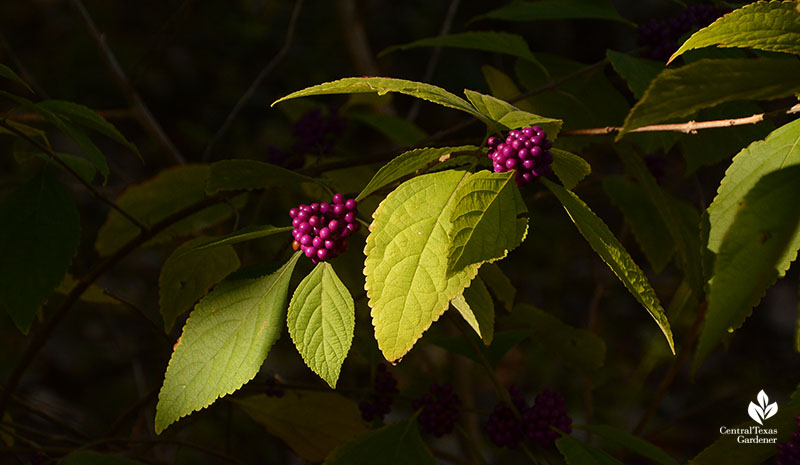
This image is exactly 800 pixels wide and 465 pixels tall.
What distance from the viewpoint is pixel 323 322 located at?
694mm

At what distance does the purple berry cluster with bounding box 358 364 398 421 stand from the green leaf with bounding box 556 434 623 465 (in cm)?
35

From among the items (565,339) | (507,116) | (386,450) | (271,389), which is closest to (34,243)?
(271,389)

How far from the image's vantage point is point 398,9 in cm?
309

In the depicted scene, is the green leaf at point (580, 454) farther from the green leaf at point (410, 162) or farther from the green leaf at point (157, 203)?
the green leaf at point (157, 203)

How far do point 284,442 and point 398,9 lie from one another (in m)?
2.37

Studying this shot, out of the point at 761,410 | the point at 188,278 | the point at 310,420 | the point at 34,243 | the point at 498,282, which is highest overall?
the point at 34,243

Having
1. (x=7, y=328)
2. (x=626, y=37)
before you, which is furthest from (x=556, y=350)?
(x=626, y=37)

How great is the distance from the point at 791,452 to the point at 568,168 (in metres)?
0.44

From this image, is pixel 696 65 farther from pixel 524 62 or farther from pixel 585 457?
pixel 524 62

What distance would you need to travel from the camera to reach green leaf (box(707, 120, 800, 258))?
58 cm

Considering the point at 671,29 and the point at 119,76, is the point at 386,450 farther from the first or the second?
the point at 119,76

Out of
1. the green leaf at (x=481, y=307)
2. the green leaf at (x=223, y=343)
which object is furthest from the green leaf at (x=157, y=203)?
the green leaf at (x=481, y=307)

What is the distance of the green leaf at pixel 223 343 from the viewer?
0.69 m

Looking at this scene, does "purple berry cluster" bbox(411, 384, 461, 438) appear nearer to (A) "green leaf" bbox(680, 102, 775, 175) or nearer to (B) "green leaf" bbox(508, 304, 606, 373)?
(B) "green leaf" bbox(508, 304, 606, 373)
